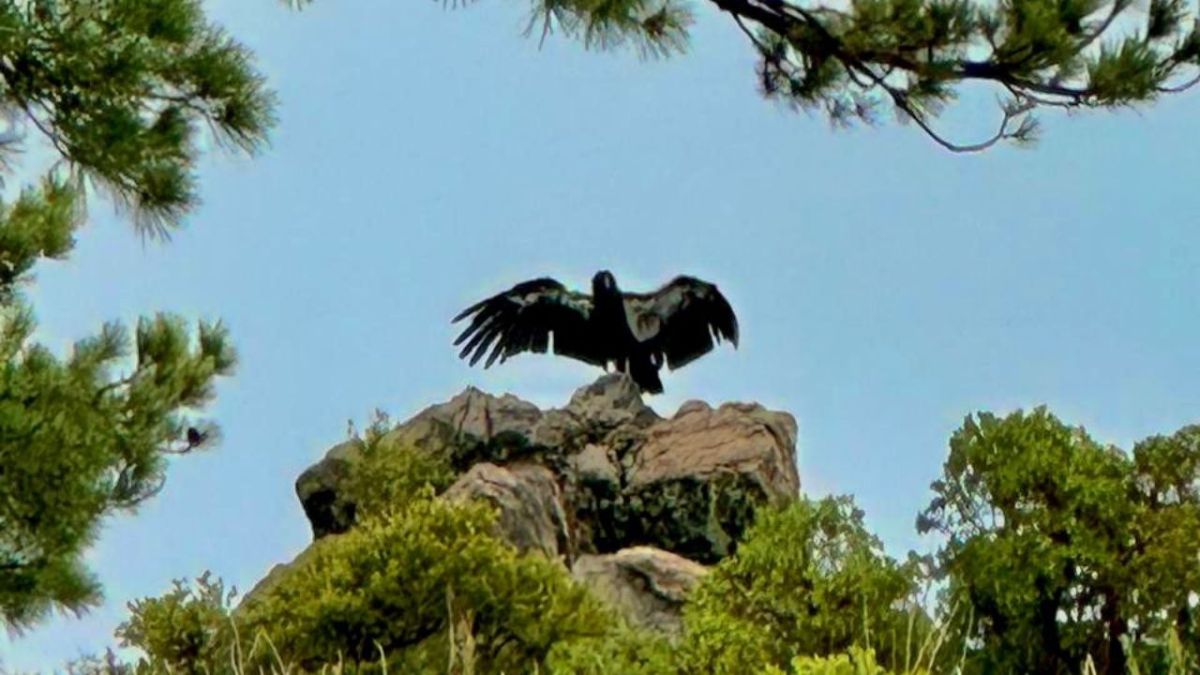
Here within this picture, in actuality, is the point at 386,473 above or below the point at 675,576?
above

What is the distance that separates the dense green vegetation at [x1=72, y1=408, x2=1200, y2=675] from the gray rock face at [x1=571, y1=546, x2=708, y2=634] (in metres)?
2.17

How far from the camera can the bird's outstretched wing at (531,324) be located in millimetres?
12445

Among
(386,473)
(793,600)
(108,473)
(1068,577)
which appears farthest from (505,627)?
(386,473)

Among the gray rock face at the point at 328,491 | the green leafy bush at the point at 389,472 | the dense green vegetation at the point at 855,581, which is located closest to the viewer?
→ the dense green vegetation at the point at 855,581

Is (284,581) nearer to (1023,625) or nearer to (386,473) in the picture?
(1023,625)

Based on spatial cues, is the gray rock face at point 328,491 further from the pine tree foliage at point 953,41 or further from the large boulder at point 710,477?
the pine tree foliage at point 953,41

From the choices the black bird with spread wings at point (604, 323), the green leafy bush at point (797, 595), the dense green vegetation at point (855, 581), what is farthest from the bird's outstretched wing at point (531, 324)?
the green leafy bush at point (797, 595)

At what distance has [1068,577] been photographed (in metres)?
6.30

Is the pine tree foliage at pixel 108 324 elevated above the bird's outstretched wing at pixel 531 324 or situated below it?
below

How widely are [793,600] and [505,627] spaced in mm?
966

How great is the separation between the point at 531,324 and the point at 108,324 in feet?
22.8

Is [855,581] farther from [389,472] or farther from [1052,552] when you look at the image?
[389,472]

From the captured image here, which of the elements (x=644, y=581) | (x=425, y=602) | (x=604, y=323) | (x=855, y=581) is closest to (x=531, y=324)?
(x=604, y=323)

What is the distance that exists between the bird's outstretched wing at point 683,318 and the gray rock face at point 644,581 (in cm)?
345
